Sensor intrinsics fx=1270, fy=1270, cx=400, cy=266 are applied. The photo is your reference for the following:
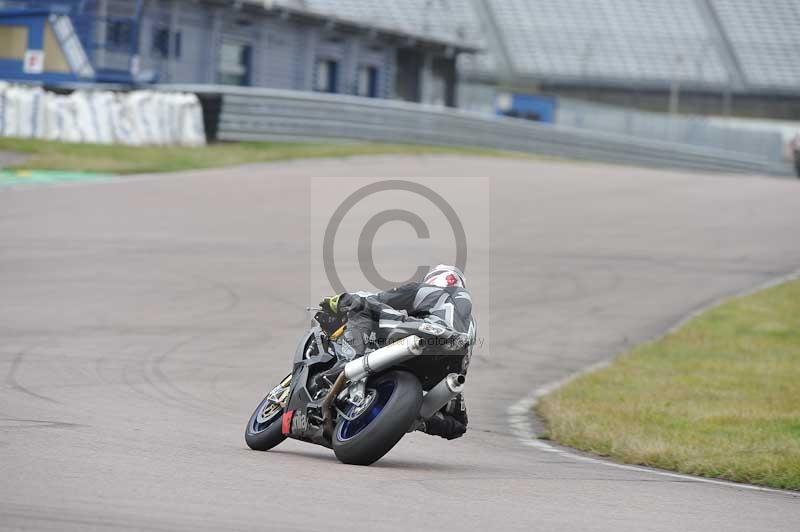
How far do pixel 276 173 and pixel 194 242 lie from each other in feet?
23.8

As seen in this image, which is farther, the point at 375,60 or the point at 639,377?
the point at 375,60

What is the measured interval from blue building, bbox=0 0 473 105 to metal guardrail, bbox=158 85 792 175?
13.9ft

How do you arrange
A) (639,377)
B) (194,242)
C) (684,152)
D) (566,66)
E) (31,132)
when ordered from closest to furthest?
(639,377) → (194,242) → (31,132) → (684,152) → (566,66)

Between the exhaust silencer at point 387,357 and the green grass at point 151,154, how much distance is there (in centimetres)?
1804

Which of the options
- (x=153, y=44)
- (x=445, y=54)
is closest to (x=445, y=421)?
(x=153, y=44)

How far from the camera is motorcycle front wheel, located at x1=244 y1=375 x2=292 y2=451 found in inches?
304

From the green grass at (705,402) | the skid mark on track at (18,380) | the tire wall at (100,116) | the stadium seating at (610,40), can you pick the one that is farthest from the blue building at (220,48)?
the skid mark on track at (18,380)

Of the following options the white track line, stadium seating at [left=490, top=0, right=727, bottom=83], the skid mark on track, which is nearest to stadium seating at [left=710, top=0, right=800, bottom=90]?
stadium seating at [left=490, top=0, right=727, bottom=83]

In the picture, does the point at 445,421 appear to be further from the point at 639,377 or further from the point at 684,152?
the point at 684,152

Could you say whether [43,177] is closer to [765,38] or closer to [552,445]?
[552,445]

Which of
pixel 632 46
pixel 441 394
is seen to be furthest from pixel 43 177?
pixel 632 46

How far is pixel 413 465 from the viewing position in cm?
733

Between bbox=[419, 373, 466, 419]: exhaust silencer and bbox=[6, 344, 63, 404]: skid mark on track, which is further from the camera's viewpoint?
bbox=[6, 344, 63, 404]: skid mark on track

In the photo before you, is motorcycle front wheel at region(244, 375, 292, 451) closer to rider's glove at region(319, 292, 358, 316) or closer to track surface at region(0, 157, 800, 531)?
track surface at region(0, 157, 800, 531)
